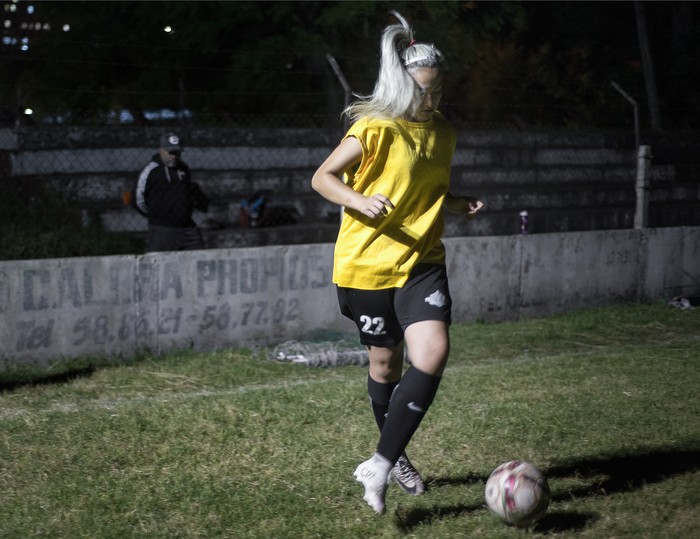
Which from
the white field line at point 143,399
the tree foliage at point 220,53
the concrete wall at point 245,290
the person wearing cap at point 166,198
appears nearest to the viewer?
the white field line at point 143,399

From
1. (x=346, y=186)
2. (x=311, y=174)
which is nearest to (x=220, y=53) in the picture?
(x=311, y=174)

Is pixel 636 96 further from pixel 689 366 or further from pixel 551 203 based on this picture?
pixel 689 366

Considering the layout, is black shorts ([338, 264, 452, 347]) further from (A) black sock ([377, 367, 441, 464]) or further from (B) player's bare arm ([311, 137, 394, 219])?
(B) player's bare arm ([311, 137, 394, 219])

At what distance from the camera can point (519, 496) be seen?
4.13 m

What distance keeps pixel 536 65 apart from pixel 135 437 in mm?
20882

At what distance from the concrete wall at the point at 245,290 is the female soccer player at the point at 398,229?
13.2 ft

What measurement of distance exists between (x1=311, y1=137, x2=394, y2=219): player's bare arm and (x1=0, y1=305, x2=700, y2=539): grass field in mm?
1392

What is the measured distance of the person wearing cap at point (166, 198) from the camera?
10.5 m

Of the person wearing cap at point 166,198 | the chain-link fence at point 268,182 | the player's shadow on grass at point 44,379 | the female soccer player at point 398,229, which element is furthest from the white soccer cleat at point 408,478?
the person wearing cap at point 166,198

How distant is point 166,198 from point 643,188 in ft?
18.6

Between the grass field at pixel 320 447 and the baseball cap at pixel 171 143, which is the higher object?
the baseball cap at pixel 171 143

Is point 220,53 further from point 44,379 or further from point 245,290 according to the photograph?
point 44,379

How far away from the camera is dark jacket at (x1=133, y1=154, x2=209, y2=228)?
1045 centimetres

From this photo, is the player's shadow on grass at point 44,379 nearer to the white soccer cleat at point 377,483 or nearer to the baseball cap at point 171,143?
the baseball cap at point 171,143
